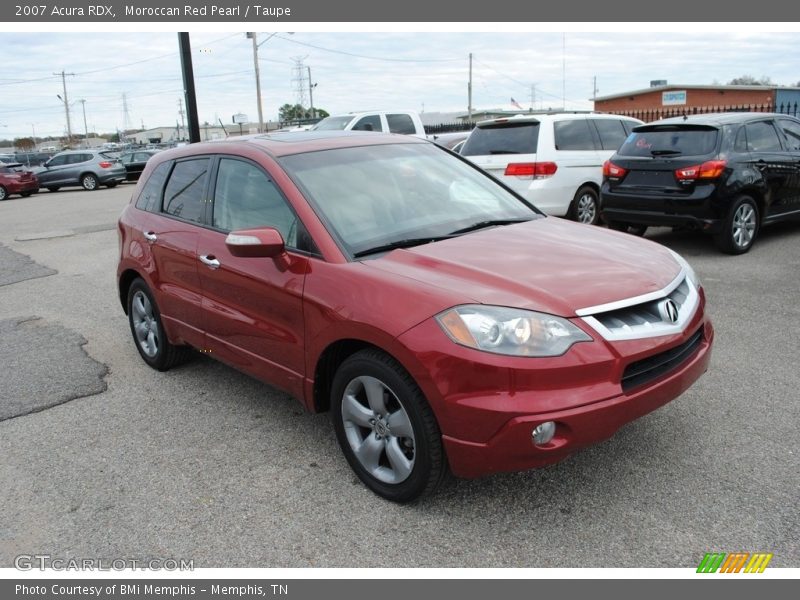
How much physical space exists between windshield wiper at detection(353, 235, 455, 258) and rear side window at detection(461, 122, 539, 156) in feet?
21.3

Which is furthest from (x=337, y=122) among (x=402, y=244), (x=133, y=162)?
(x=133, y=162)

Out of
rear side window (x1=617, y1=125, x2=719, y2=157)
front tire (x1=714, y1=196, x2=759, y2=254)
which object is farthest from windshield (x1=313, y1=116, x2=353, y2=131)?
front tire (x1=714, y1=196, x2=759, y2=254)

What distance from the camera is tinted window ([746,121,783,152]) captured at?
8359 mm

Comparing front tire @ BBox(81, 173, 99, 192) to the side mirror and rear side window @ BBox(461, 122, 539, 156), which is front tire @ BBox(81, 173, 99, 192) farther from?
the side mirror

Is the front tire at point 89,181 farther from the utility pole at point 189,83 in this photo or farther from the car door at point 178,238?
the car door at point 178,238

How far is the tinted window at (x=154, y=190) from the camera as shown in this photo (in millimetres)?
5145

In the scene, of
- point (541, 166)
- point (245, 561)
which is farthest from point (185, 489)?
point (541, 166)

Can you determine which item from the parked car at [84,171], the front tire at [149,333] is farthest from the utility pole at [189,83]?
the parked car at [84,171]

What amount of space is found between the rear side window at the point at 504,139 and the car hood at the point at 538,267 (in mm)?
6169

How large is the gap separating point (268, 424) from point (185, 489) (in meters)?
0.81

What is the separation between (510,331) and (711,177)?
6084mm

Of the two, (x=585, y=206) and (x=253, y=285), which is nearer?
(x=253, y=285)

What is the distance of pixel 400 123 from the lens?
55.0 ft

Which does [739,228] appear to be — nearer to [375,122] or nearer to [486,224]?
[486,224]
